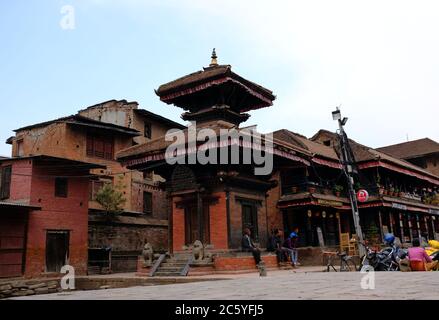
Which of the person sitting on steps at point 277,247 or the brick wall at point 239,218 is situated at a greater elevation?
the brick wall at point 239,218

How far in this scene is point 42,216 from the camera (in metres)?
23.6

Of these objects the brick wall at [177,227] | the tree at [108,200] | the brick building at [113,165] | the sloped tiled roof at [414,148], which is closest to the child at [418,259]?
the brick wall at [177,227]

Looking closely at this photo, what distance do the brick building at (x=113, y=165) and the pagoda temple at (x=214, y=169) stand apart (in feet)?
29.9

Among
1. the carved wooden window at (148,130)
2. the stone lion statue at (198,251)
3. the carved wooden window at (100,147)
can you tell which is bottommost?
the stone lion statue at (198,251)

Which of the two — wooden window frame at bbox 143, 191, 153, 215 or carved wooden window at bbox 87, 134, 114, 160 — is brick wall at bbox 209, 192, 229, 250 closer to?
wooden window frame at bbox 143, 191, 153, 215

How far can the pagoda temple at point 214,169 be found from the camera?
18297 millimetres

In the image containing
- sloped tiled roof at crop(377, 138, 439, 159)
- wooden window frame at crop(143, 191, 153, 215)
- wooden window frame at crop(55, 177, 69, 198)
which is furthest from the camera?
sloped tiled roof at crop(377, 138, 439, 159)

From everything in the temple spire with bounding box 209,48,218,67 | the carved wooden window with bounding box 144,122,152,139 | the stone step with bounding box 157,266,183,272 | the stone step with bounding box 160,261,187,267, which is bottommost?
the stone step with bounding box 157,266,183,272

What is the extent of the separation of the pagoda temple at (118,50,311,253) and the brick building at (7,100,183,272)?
912 centimetres

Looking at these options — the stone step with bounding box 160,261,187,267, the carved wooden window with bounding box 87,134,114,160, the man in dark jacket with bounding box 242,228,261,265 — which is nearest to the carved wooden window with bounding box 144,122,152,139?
the carved wooden window with bounding box 87,134,114,160

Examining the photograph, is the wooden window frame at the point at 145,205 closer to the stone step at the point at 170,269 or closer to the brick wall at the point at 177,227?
the brick wall at the point at 177,227

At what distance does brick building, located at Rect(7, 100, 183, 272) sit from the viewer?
1112 inches

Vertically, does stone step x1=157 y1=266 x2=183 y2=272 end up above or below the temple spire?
below
